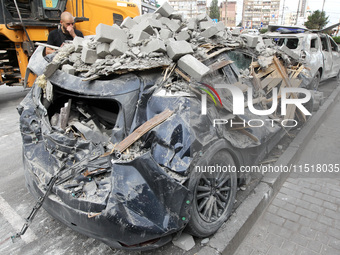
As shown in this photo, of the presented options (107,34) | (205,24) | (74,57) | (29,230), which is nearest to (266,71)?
(205,24)

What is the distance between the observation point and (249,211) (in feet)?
9.09

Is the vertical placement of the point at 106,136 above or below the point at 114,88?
below

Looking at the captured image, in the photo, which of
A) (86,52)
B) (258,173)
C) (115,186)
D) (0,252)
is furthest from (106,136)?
(258,173)

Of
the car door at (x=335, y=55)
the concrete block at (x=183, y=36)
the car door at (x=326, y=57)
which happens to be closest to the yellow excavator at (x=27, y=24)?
the concrete block at (x=183, y=36)

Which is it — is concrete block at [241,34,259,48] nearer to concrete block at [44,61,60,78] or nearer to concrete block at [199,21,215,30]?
concrete block at [199,21,215,30]

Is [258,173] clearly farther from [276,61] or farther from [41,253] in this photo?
[41,253]

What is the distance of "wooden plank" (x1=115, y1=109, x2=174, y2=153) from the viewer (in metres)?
2.18

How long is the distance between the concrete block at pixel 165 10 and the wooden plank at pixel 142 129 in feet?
7.46

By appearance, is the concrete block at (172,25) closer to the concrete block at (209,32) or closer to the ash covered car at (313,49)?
the concrete block at (209,32)

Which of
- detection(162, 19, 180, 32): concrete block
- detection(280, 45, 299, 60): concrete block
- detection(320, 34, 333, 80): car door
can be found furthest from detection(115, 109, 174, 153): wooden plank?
detection(320, 34, 333, 80): car door

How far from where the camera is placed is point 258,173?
353 centimetres

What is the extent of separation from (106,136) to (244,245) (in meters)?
1.81

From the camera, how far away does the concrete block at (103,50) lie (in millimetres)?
2959

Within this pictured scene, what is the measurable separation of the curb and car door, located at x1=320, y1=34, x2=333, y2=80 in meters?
4.47
